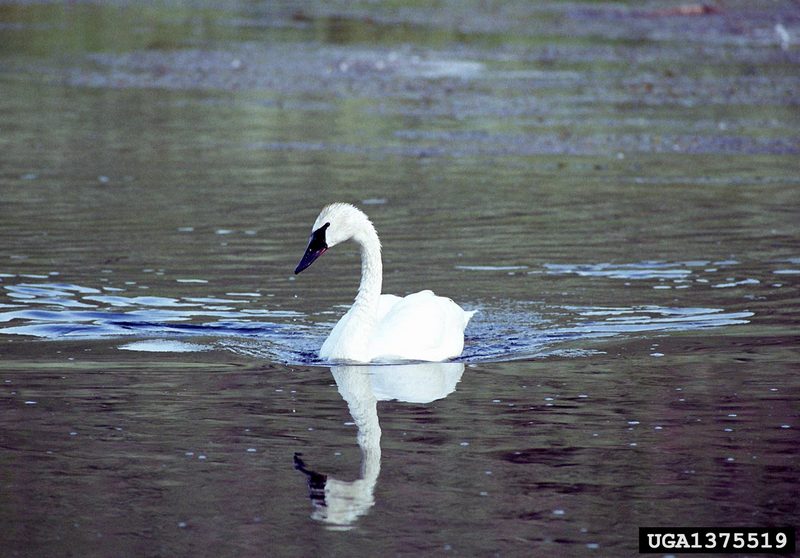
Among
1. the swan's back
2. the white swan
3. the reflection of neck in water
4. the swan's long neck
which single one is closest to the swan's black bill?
the white swan

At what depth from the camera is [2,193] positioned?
17781 millimetres

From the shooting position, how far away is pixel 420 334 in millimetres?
10820

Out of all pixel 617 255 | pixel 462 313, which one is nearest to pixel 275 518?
pixel 462 313

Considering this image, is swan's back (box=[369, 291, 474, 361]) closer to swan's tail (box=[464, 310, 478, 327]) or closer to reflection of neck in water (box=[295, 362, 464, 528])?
reflection of neck in water (box=[295, 362, 464, 528])

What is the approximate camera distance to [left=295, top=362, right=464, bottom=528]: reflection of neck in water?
722cm

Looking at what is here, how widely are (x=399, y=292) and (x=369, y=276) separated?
2.02m

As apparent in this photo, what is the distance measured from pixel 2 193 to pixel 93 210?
5.32ft

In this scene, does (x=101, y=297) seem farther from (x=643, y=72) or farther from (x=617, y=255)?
(x=643, y=72)

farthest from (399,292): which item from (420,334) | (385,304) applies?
(420,334)

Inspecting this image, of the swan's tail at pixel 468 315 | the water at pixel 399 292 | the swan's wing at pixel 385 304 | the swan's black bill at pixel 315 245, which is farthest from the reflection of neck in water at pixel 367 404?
the swan's black bill at pixel 315 245

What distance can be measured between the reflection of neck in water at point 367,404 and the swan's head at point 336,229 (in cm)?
106

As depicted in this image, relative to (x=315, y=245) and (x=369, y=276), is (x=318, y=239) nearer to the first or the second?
(x=315, y=245)

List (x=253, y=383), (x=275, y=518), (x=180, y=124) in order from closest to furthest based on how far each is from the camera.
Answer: (x=275, y=518) → (x=253, y=383) → (x=180, y=124)

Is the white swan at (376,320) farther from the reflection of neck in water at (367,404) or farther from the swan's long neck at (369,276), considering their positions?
the reflection of neck in water at (367,404)
